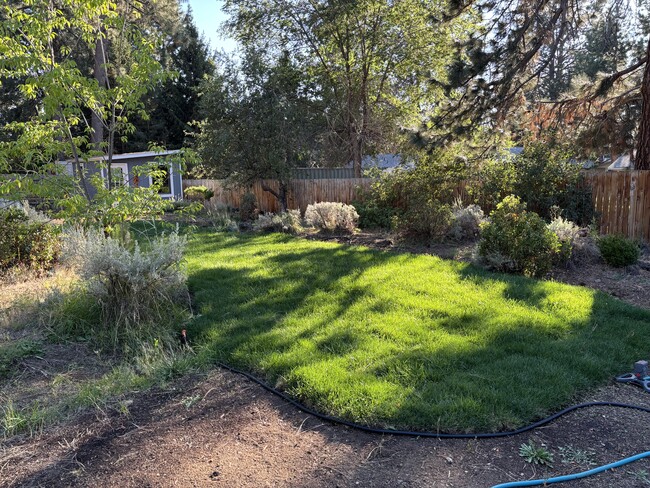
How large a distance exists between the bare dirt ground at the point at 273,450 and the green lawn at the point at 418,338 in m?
0.19

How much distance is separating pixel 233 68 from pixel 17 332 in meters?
11.2

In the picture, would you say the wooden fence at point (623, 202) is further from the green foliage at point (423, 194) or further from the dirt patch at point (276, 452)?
the dirt patch at point (276, 452)

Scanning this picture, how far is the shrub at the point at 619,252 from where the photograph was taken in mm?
6617

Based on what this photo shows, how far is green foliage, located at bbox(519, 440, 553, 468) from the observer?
2.62 m

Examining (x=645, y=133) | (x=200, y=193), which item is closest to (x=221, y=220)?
(x=200, y=193)

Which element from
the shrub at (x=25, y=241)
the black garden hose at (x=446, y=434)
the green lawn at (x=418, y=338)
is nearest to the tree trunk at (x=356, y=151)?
the green lawn at (x=418, y=338)

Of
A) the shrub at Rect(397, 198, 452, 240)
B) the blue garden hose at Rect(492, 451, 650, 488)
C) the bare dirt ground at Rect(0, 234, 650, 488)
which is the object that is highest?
the shrub at Rect(397, 198, 452, 240)

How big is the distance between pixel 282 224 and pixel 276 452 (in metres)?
8.55

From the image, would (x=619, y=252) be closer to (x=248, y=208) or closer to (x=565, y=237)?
(x=565, y=237)

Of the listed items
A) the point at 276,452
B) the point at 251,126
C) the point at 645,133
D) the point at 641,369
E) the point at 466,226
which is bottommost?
the point at 276,452

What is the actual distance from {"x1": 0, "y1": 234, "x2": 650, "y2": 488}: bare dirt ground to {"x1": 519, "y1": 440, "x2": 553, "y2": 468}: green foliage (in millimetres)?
30

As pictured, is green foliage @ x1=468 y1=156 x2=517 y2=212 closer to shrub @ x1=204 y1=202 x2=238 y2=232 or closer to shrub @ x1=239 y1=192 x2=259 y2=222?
shrub @ x1=204 y1=202 x2=238 y2=232

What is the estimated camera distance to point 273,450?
2793 millimetres

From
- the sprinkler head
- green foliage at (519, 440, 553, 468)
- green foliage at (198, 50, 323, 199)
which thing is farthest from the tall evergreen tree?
green foliage at (519, 440, 553, 468)
